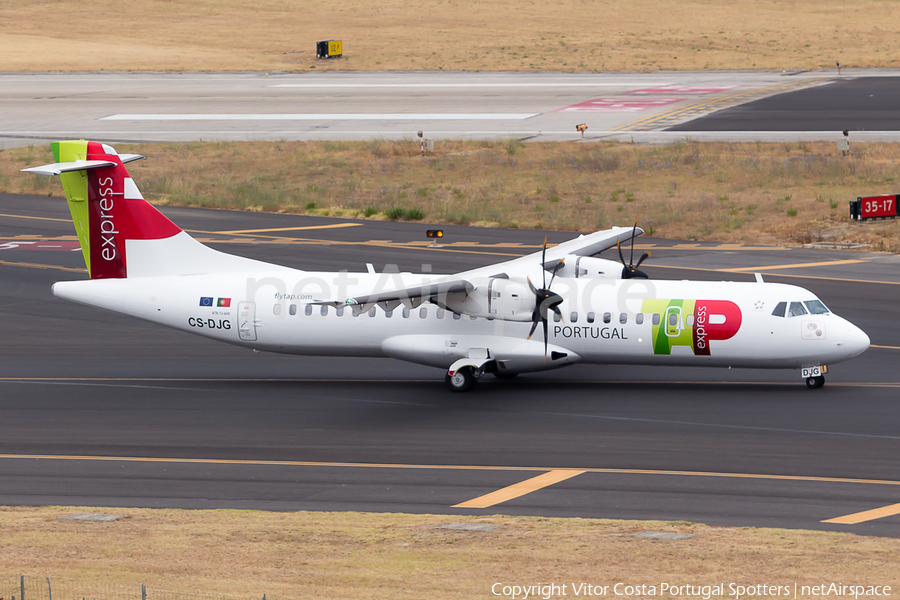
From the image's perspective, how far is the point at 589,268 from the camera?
105 ft

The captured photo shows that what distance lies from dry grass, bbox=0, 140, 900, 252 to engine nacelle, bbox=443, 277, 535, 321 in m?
23.5

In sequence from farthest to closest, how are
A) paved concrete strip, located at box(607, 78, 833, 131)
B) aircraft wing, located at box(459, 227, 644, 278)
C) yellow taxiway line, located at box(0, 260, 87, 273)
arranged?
1. paved concrete strip, located at box(607, 78, 833, 131)
2. yellow taxiway line, located at box(0, 260, 87, 273)
3. aircraft wing, located at box(459, 227, 644, 278)

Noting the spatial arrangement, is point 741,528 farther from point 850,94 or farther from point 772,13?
point 772,13

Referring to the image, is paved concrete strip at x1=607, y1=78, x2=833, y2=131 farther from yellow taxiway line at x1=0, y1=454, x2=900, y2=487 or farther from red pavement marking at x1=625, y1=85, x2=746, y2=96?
yellow taxiway line at x1=0, y1=454, x2=900, y2=487

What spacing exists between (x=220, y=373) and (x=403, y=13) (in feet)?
349

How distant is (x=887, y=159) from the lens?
2347 inches

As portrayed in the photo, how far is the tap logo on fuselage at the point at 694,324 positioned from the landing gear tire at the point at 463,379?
4.85m

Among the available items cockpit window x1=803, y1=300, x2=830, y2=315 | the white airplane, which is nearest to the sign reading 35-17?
the white airplane

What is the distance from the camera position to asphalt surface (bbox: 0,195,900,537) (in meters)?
21.9

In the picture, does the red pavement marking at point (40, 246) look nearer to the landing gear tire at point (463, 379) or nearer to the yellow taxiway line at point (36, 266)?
the yellow taxiway line at point (36, 266)

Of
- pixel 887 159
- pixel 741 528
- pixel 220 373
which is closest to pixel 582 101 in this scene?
pixel 887 159

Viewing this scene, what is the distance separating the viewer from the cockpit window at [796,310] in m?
28.6

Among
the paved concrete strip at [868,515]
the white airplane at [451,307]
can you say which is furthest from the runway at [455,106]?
the paved concrete strip at [868,515]

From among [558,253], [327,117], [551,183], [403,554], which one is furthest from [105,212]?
[327,117]
